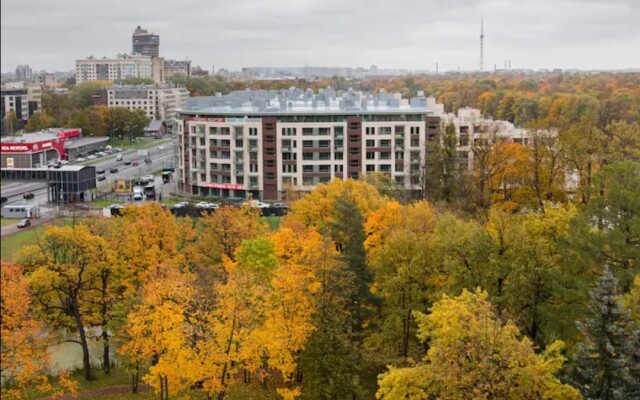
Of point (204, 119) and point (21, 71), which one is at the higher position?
point (21, 71)

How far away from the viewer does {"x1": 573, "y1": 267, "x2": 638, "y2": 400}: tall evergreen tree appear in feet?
33.6

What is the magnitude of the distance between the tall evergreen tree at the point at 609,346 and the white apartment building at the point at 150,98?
124 feet

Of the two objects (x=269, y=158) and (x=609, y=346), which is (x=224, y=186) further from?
(x=609, y=346)

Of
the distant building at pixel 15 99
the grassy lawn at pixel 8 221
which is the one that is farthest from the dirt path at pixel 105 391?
the grassy lawn at pixel 8 221

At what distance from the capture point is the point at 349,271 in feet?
49.8

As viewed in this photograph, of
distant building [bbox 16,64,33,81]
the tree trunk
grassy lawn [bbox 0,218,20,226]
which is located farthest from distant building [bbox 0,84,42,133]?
the tree trunk

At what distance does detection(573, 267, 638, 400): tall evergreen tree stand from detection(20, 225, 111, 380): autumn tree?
984cm

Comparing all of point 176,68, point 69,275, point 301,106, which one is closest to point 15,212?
point 69,275

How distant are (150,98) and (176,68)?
917 centimetres

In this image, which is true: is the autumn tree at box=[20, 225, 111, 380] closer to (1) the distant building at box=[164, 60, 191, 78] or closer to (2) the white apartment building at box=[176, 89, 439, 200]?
(1) the distant building at box=[164, 60, 191, 78]

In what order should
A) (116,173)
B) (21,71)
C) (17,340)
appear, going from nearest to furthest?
(17,340) → (21,71) → (116,173)

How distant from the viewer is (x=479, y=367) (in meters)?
10.2

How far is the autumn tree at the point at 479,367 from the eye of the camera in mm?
10102

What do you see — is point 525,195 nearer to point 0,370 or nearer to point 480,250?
point 480,250
